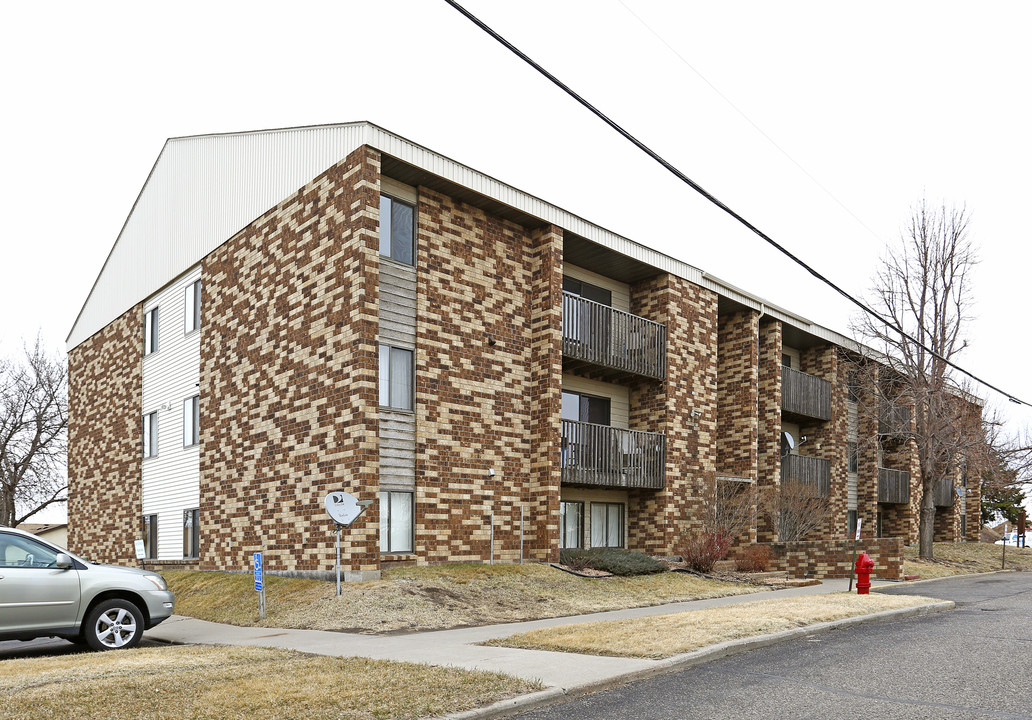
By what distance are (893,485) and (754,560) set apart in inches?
665

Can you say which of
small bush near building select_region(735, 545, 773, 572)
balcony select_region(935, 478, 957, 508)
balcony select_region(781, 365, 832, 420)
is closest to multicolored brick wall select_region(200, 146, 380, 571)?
small bush near building select_region(735, 545, 773, 572)

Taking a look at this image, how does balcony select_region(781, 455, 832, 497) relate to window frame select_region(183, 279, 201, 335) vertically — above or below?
below

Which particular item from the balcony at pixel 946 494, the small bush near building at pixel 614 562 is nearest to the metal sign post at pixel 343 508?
the small bush near building at pixel 614 562

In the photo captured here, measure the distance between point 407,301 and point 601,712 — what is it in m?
12.0

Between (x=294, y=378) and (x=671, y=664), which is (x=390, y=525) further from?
(x=671, y=664)

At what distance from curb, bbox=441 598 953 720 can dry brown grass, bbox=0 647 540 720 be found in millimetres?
175

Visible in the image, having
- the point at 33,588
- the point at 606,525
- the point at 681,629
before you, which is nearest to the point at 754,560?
the point at 606,525

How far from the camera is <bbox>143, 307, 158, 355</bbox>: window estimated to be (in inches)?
1049

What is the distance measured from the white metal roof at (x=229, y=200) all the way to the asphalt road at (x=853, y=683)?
37.8ft

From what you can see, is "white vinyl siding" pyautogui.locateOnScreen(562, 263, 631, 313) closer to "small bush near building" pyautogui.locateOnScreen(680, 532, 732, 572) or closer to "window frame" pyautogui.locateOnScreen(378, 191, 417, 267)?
"small bush near building" pyautogui.locateOnScreen(680, 532, 732, 572)

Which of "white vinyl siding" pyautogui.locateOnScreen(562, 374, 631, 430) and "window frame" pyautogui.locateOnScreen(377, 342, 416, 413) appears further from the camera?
"white vinyl siding" pyautogui.locateOnScreen(562, 374, 631, 430)

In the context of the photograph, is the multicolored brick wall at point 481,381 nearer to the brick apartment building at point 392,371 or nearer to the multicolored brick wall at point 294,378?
the brick apartment building at point 392,371

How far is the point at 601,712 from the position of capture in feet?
25.5

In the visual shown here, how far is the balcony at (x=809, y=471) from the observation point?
31.4m
